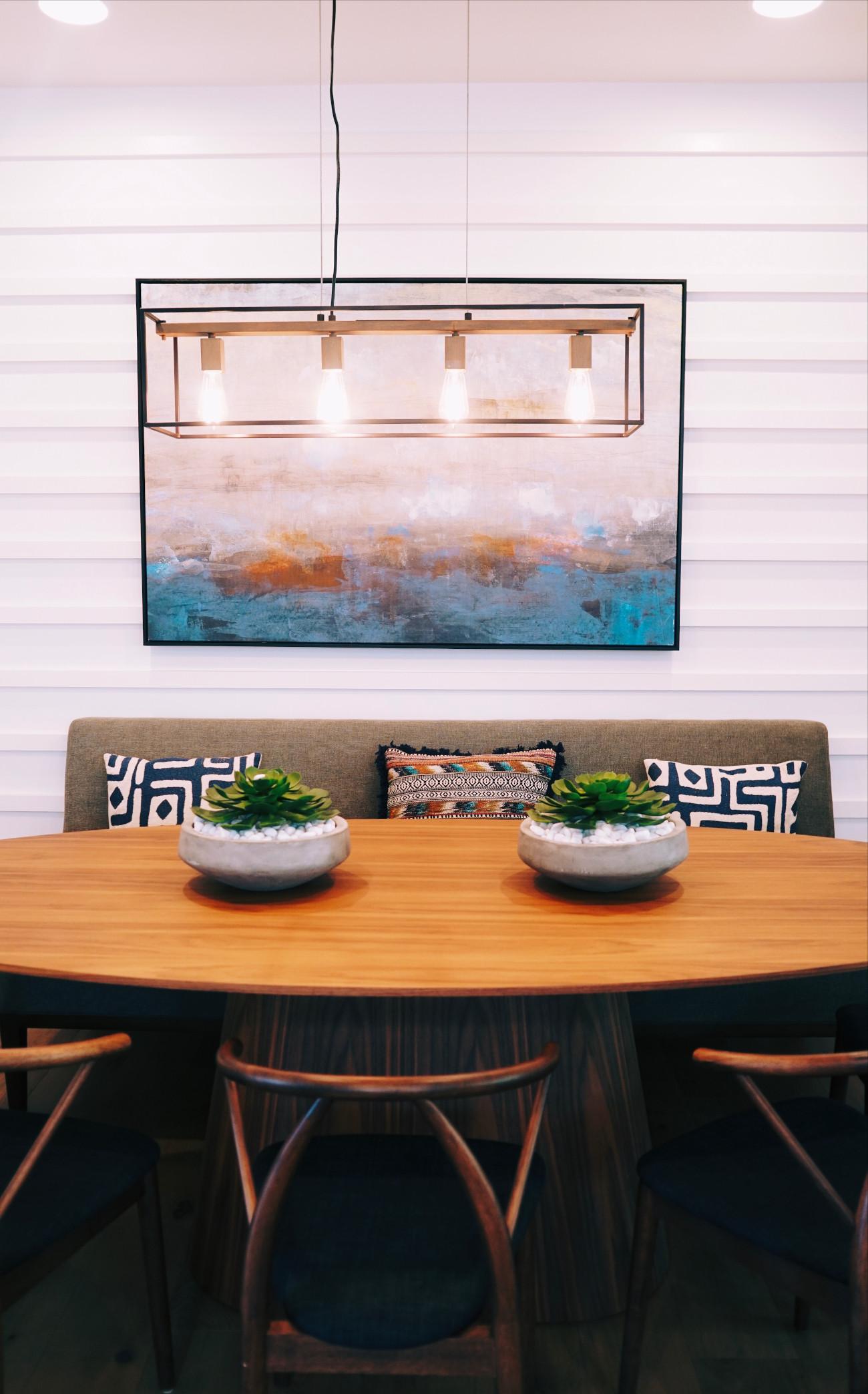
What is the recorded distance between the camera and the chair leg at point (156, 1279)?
1453mm

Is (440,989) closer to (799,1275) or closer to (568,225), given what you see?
(799,1275)

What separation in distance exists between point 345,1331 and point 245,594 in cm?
228

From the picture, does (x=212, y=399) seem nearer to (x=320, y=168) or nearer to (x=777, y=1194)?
(x=320, y=168)

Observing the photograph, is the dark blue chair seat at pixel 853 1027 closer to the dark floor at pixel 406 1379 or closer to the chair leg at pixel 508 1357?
the dark floor at pixel 406 1379

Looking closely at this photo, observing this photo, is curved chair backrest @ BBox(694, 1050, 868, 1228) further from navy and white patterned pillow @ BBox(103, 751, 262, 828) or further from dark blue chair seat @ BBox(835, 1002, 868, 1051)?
navy and white patterned pillow @ BBox(103, 751, 262, 828)

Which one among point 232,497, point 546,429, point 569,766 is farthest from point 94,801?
point 546,429

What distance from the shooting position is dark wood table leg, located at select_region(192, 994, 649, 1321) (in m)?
1.62

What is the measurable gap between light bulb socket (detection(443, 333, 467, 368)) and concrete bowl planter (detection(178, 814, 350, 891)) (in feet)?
3.08

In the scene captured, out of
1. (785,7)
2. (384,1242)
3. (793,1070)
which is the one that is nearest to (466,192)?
(785,7)

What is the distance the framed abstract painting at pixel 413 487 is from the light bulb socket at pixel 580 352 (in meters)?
1.05

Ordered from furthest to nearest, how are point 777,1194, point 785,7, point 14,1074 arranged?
point 785,7 < point 14,1074 < point 777,1194

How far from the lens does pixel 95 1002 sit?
7.77 feet

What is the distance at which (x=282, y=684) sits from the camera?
10.2 feet

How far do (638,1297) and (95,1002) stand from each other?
4.86 ft
